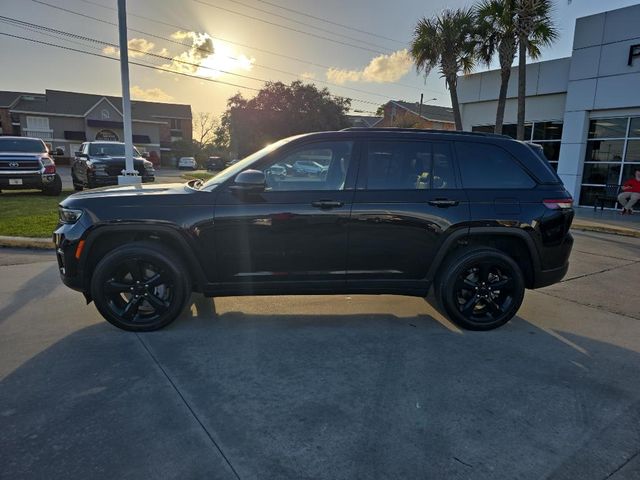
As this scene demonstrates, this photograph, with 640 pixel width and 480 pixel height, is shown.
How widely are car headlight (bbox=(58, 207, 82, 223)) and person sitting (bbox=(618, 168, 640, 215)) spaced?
612 inches

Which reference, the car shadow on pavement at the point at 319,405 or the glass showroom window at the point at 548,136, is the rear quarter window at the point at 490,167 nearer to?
the car shadow on pavement at the point at 319,405

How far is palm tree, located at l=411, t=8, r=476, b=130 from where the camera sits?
1583 cm

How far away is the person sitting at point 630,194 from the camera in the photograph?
13.4m

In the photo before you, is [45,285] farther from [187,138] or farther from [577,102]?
[187,138]

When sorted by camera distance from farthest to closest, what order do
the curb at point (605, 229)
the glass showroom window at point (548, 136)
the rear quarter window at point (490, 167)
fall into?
the glass showroom window at point (548, 136) → the curb at point (605, 229) → the rear quarter window at point (490, 167)

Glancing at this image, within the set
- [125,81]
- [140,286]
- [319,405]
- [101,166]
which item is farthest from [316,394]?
[101,166]

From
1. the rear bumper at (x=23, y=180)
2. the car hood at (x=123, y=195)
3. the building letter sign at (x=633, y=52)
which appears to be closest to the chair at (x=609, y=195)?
the building letter sign at (x=633, y=52)

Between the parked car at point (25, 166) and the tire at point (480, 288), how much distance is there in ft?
43.3

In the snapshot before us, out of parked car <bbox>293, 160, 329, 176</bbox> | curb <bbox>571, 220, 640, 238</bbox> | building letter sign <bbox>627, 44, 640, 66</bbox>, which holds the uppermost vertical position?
building letter sign <bbox>627, 44, 640, 66</bbox>

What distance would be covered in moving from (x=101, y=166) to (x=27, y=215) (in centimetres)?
441

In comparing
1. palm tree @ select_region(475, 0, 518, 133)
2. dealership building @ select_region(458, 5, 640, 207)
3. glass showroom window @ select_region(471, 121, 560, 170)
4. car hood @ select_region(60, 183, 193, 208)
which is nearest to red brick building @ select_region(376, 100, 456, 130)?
glass showroom window @ select_region(471, 121, 560, 170)

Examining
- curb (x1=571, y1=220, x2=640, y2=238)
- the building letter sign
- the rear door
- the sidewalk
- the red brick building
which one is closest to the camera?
the rear door

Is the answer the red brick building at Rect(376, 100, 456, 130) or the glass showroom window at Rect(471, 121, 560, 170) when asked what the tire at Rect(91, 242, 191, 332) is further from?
the red brick building at Rect(376, 100, 456, 130)

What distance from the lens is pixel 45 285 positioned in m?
5.25
